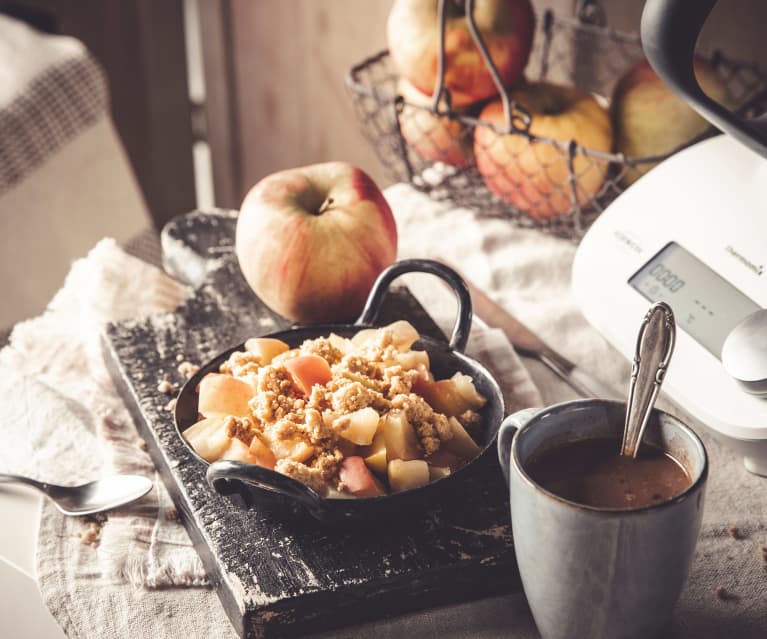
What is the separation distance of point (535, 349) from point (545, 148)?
27 cm

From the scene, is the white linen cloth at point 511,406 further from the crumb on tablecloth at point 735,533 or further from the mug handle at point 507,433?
the mug handle at point 507,433

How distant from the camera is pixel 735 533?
73 cm

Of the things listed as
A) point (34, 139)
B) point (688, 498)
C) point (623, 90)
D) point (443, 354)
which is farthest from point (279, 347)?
point (34, 139)

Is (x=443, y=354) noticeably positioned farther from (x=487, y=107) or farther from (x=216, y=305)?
(x=487, y=107)

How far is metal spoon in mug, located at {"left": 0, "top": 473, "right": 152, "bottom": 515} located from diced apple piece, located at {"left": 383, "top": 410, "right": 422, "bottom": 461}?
0.72ft

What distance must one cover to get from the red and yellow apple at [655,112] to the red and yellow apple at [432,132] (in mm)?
196

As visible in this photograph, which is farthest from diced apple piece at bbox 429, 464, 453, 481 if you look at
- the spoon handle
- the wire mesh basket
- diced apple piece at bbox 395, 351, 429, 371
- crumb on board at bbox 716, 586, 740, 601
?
the wire mesh basket

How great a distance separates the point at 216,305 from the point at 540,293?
15.3 inches

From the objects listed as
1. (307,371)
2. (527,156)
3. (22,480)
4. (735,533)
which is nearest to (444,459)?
(307,371)

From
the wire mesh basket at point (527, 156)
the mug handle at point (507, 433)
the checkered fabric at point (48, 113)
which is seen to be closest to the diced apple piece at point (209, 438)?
the mug handle at point (507, 433)

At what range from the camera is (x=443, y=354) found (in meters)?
0.84

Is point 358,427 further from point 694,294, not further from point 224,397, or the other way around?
point 694,294

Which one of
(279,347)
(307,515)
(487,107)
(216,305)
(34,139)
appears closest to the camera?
(307,515)

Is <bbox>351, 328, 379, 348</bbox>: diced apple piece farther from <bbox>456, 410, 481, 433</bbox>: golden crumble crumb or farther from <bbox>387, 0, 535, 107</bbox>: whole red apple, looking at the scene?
<bbox>387, 0, 535, 107</bbox>: whole red apple
